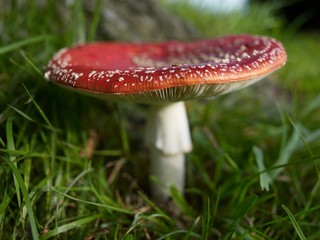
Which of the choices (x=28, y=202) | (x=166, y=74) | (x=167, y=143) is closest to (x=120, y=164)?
(x=167, y=143)

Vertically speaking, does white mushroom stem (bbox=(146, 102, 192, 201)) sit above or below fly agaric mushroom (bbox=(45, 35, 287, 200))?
below

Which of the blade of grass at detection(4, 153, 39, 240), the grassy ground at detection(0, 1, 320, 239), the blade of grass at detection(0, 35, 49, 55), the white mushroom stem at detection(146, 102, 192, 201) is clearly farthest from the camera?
the white mushroom stem at detection(146, 102, 192, 201)

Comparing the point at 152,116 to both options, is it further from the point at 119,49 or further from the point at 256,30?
the point at 256,30

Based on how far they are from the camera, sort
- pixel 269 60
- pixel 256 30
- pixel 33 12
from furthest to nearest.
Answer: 1. pixel 256 30
2. pixel 33 12
3. pixel 269 60

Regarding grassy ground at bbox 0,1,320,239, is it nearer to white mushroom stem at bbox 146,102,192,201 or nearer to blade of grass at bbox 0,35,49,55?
blade of grass at bbox 0,35,49,55

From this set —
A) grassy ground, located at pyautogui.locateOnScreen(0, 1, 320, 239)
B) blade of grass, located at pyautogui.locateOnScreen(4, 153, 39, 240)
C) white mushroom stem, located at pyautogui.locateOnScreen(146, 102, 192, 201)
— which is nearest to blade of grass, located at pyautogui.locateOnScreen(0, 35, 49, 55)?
grassy ground, located at pyautogui.locateOnScreen(0, 1, 320, 239)

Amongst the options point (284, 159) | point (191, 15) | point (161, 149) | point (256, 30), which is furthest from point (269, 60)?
point (191, 15)

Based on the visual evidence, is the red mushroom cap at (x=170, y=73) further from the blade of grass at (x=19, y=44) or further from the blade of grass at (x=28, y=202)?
the blade of grass at (x=28, y=202)

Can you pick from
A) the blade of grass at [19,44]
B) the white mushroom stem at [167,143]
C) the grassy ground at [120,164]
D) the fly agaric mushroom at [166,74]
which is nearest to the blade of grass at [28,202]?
→ the grassy ground at [120,164]
